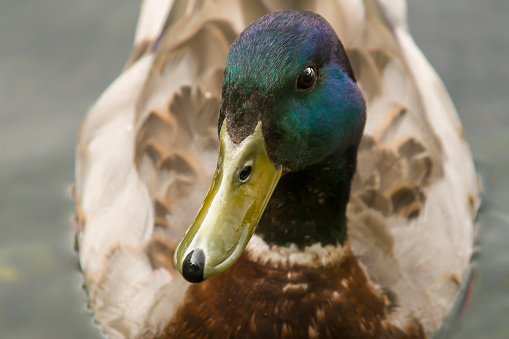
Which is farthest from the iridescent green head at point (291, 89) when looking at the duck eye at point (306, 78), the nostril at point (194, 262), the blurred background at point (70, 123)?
the blurred background at point (70, 123)

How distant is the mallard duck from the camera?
7.96ft

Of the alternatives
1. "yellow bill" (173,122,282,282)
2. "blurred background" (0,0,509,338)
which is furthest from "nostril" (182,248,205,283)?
"blurred background" (0,0,509,338)

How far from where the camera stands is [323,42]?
254 cm

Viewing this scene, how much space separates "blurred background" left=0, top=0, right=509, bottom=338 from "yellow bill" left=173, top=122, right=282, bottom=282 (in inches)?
55.7

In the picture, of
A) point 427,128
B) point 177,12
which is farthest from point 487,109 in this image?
point 177,12

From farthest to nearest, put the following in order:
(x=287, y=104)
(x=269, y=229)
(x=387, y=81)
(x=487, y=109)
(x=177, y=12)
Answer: (x=487, y=109) < (x=177, y=12) < (x=387, y=81) < (x=269, y=229) < (x=287, y=104)

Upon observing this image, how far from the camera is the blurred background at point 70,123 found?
3.82m

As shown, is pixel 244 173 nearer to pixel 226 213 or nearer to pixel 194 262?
pixel 226 213

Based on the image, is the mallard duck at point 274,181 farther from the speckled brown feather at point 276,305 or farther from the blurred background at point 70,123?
the blurred background at point 70,123

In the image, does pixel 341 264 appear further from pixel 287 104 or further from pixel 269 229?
pixel 287 104

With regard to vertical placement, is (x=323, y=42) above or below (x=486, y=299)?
above

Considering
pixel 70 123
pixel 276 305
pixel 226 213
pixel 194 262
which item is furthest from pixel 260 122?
pixel 70 123

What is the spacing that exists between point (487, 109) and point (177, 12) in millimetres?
1846

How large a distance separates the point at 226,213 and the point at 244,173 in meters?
0.13
